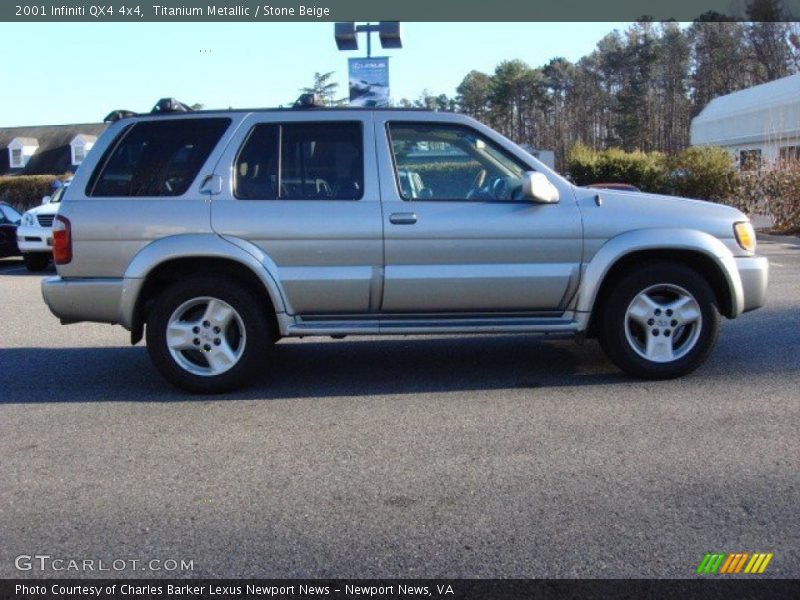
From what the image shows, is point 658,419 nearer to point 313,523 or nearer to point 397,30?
point 313,523

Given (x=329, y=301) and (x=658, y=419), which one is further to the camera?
(x=329, y=301)

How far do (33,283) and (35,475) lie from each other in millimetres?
10566

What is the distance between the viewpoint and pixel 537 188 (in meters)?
6.03

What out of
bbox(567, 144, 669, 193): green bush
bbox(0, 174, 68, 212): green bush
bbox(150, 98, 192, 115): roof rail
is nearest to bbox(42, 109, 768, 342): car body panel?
bbox(150, 98, 192, 115): roof rail

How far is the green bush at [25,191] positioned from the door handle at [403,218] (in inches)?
1470

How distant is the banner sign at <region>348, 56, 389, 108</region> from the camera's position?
20656mm

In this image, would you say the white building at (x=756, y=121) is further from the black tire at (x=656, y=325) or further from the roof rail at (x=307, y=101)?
the roof rail at (x=307, y=101)

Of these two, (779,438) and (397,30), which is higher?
(397,30)

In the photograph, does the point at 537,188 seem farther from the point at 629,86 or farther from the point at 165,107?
the point at 629,86

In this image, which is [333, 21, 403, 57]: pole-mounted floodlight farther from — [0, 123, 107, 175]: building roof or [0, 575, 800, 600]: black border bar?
[0, 123, 107, 175]: building roof

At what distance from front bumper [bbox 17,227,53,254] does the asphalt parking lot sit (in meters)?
8.91

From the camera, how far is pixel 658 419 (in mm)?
5449


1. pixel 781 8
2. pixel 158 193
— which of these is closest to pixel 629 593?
pixel 158 193

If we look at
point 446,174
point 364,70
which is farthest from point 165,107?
point 364,70
